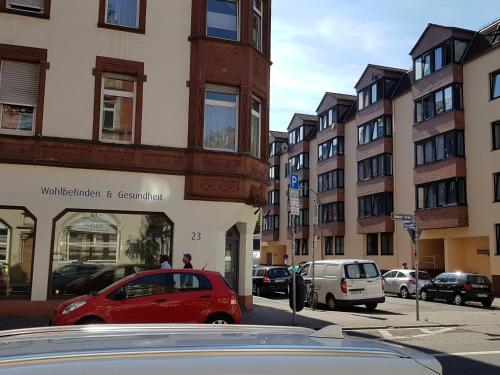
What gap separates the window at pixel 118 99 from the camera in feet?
55.1

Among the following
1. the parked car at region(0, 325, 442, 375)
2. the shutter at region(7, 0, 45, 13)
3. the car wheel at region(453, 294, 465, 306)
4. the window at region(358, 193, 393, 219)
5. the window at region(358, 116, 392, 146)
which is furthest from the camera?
the window at region(358, 116, 392, 146)

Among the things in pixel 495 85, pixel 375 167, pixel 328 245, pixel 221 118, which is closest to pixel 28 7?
pixel 221 118

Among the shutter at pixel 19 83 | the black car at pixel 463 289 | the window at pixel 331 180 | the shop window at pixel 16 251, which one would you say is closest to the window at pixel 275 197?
the window at pixel 331 180

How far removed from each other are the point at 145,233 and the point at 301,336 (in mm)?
14940

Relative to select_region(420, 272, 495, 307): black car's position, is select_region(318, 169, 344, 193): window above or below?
above

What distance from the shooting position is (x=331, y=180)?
52.7 meters

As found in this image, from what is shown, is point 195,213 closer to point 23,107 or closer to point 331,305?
point 23,107

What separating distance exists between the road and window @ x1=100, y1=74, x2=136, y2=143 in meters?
7.62

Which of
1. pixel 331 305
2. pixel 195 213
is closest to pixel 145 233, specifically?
pixel 195 213

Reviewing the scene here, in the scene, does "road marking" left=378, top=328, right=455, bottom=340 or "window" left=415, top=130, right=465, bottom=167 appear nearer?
"road marking" left=378, top=328, right=455, bottom=340

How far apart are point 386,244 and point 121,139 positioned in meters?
29.8

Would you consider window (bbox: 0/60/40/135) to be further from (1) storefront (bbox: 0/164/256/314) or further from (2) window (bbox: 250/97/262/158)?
(2) window (bbox: 250/97/262/158)

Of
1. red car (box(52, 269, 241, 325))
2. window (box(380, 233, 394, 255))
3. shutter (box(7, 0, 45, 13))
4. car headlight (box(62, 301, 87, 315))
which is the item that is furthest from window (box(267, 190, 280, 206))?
car headlight (box(62, 301, 87, 315))

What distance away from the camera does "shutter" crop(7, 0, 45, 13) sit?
1644 centimetres
